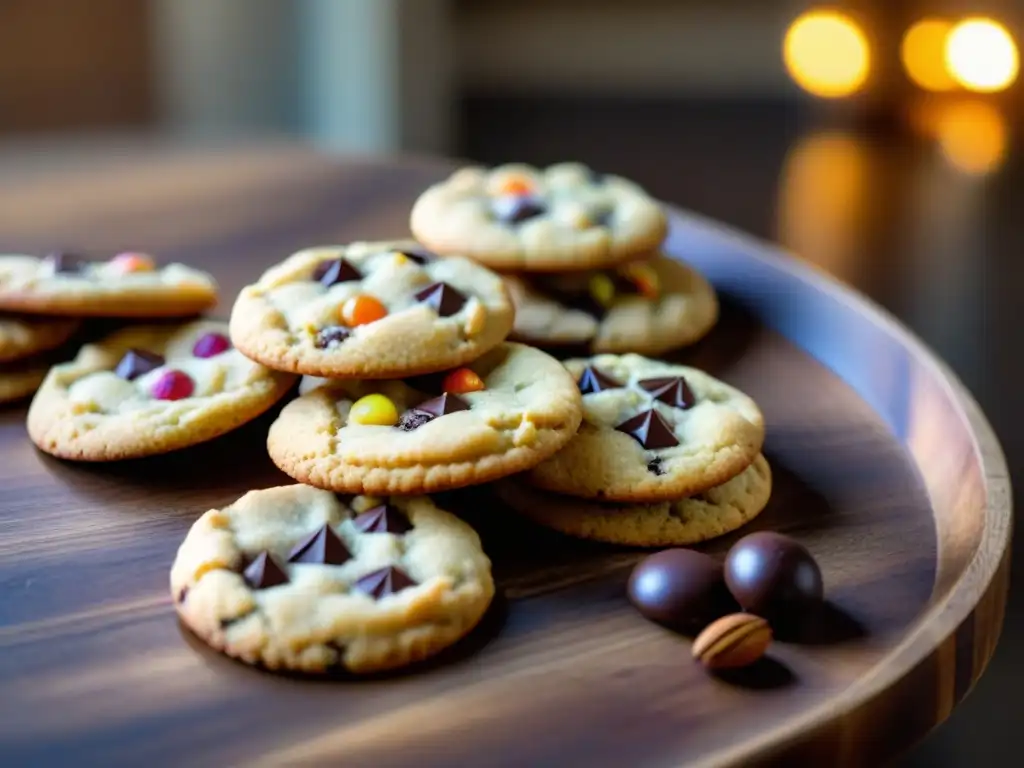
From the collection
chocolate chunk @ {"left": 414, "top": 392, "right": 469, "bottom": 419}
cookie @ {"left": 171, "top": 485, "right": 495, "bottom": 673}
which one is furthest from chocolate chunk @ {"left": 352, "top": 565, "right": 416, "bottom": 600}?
chocolate chunk @ {"left": 414, "top": 392, "right": 469, "bottom": 419}

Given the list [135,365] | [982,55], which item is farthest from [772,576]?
[982,55]

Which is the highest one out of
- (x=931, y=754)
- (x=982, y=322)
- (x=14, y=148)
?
(x=14, y=148)

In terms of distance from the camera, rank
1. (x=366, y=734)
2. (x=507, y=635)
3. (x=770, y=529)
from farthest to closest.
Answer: (x=770, y=529) < (x=507, y=635) < (x=366, y=734)

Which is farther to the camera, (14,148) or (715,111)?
(715,111)

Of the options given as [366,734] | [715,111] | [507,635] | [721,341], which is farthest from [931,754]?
[715,111]

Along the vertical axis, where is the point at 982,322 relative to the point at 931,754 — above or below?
above

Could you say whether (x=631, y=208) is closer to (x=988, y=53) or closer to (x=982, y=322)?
(x=982, y=322)

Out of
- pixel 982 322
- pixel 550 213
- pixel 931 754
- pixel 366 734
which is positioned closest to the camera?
pixel 366 734

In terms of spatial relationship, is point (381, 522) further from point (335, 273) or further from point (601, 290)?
point (601, 290)
